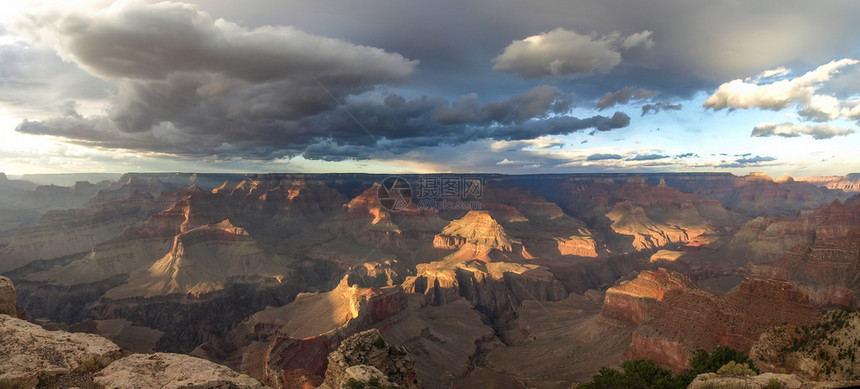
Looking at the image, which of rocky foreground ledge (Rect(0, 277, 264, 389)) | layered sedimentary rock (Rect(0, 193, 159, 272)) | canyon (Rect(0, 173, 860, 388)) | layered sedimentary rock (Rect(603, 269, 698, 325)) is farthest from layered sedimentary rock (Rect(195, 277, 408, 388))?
layered sedimentary rock (Rect(0, 193, 159, 272))

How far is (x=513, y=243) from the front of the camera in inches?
5910

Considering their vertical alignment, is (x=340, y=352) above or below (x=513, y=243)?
above

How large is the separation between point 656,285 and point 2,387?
74.3 meters

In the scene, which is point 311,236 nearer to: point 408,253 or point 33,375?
point 408,253

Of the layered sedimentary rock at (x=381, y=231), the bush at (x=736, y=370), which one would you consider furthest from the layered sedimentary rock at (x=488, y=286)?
the bush at (x=736, y=370)

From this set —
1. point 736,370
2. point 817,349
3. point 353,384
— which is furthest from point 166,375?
point 817,349

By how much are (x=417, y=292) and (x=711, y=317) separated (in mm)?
80763

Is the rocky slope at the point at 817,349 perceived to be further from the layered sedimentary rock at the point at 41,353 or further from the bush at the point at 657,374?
the layered sedimentary rock at the point at 41,353

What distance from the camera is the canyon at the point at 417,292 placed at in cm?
4847

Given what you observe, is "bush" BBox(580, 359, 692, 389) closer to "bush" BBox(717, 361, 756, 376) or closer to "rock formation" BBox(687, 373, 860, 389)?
"bush" BBox(717, 361, 756, 376)

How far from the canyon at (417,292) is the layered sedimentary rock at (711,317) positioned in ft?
0.61

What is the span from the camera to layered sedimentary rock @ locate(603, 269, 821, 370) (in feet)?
145

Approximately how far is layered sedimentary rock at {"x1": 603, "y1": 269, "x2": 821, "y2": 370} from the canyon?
0.18m

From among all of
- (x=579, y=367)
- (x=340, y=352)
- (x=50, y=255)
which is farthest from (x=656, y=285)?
(x=50, y=255)
